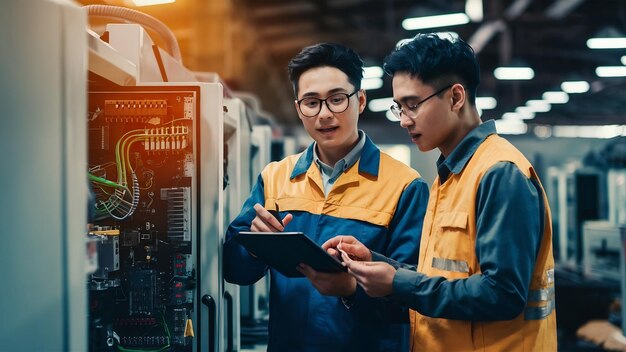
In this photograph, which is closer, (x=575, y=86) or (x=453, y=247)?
(x=453, y=247)

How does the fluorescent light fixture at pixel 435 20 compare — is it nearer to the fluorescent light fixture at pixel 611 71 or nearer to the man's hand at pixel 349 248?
the fluorescent light fixture at pixel 611 71

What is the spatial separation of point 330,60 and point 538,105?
1203 cm

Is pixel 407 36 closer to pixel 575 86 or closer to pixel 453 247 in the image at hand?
pixel 575 86

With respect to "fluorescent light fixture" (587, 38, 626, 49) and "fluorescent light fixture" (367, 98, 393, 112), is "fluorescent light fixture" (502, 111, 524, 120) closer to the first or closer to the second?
"fluorescent light fixture" (367, 98, 393, 112)

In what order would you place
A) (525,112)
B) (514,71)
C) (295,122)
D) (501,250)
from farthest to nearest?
(295,122) < (525,112) < (514,71) < (501,250)

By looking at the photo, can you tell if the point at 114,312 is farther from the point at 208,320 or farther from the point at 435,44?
the point at 435,44

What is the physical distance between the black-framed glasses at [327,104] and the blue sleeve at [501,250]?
0.67m

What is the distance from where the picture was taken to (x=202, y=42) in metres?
9.12

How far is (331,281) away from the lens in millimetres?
1842

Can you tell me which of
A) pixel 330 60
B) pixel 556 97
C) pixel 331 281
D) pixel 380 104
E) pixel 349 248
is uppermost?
pixel 380 104

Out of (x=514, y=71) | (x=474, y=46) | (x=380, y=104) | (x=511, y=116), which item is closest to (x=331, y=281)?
(x=514, y=71)

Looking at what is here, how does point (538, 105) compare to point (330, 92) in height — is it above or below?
above

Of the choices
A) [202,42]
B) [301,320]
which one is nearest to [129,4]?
[301,320]

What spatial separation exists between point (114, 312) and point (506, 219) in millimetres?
1298
